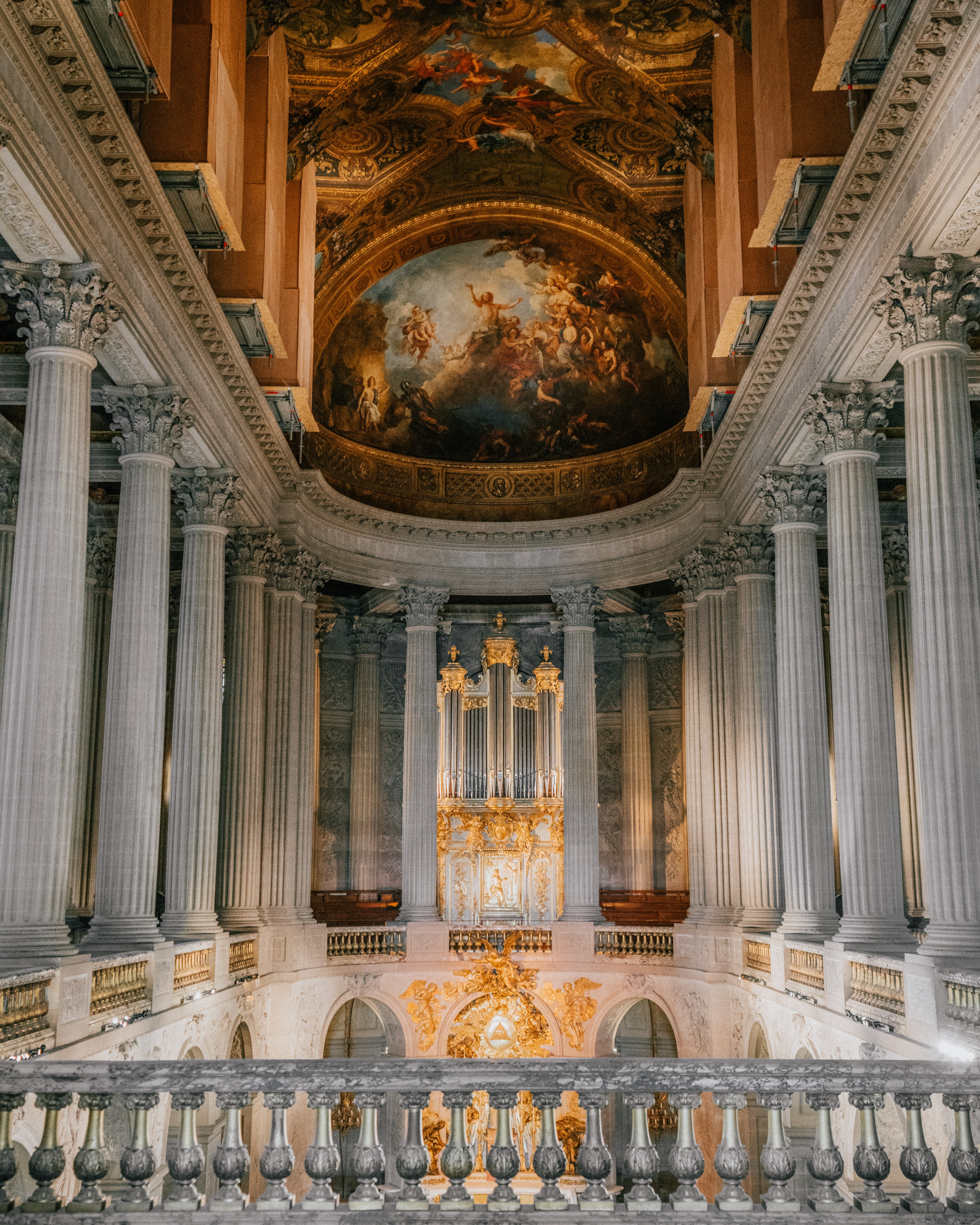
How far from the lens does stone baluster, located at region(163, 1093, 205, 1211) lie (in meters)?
6.27

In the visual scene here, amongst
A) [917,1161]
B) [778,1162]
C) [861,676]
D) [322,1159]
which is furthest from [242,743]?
[917,1161]

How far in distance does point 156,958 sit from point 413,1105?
12.3m

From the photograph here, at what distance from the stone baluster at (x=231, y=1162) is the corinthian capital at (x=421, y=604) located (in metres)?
25.4

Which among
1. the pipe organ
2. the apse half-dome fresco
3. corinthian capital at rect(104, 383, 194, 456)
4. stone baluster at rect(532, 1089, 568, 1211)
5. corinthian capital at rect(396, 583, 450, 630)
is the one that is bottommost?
stone baluster at rect(532, 1089, 568, 1211)

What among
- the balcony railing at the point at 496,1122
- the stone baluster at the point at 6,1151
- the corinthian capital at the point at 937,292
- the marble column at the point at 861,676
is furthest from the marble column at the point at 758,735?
the stone baluster at the point at 6,1151

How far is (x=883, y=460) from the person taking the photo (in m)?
22.7

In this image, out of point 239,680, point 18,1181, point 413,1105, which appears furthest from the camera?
point 239,680

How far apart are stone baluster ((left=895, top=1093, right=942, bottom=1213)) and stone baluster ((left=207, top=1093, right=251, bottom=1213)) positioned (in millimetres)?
3363

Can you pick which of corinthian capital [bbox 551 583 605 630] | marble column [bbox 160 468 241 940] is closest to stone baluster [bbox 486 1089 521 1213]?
marble column [bbox 160 468 241 940]

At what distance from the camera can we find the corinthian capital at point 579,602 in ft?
105

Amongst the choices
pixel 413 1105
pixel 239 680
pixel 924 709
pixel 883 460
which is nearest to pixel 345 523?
pixel 239 680

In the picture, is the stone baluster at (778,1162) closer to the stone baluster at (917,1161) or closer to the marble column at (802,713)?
the stone baluster at (917,1161)

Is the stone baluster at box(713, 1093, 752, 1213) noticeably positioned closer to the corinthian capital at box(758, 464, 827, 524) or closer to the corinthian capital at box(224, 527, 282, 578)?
the corinthian capital at box(758, 464, 827, 524)

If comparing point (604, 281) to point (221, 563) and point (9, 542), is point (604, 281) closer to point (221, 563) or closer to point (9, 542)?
point (221, 563)
